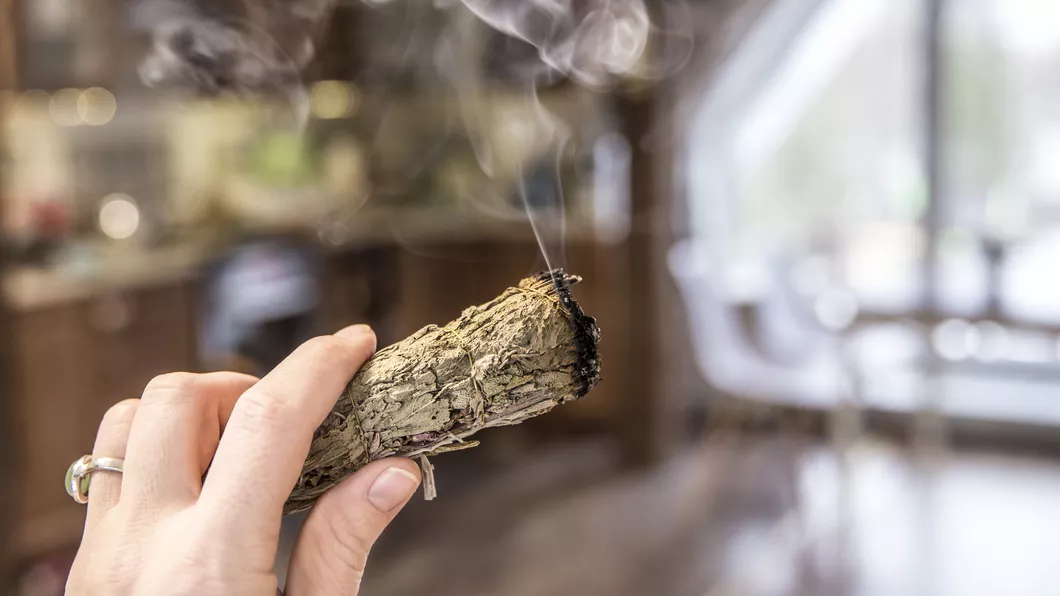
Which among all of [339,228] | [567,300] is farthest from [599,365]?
[339,228]

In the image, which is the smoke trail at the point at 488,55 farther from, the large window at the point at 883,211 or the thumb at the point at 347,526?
the thumb at the point at 347,526

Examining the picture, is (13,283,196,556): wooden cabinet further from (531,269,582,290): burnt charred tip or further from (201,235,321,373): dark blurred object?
(531,269,582,290): burnt charred tip

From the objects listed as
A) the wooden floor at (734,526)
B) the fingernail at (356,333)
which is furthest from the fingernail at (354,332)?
the wooden floor at (734,526)

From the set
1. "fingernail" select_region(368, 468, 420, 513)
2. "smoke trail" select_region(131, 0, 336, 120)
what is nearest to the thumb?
"fingernail" select_region(368, 468, 420, 513)

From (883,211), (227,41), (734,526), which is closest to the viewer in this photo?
(227,41)

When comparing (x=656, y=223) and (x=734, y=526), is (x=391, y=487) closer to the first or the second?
(x=734, y=526)

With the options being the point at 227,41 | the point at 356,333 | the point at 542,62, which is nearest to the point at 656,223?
the point at 542,62
